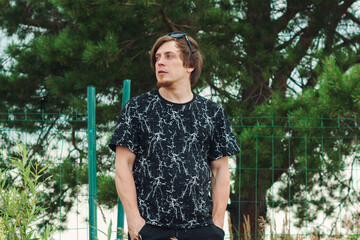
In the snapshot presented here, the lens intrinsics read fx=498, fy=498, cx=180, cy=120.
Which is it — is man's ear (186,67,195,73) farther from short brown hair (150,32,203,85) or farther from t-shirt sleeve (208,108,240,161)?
t-shirt sleeve (208,108,240,161)

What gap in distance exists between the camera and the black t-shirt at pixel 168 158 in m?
1.96

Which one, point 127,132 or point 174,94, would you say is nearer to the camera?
point 127,132

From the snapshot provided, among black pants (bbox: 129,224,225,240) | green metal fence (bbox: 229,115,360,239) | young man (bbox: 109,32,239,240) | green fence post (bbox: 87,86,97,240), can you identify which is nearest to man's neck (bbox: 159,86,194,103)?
young man (bbox: 109,32,239,240)

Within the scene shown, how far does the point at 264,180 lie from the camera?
558 centimetres

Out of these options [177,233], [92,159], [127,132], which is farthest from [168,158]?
[92,159]

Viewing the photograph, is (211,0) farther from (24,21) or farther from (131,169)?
(131,169)

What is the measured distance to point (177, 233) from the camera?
195 cm

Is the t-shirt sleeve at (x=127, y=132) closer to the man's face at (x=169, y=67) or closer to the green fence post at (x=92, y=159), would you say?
the man's face at (x=169, y=67)

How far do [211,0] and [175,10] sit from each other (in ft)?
1.62

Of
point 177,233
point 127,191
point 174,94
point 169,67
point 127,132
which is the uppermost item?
point 169,67

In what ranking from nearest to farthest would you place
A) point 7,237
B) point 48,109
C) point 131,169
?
point 7,237
point 131,169
point 48,109

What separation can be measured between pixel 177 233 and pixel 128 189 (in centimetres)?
26

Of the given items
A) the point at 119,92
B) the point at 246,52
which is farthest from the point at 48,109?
the point at 246,52

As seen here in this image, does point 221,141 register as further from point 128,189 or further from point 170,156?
point 128,189
